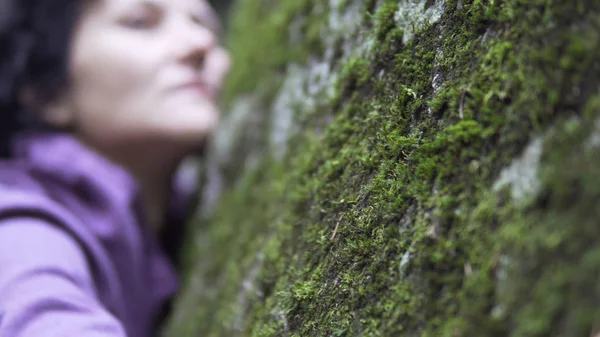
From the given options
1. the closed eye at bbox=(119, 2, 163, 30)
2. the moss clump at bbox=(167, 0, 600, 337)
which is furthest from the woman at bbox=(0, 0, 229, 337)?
the moss clump at bbox=(167, 0, 600, 337)

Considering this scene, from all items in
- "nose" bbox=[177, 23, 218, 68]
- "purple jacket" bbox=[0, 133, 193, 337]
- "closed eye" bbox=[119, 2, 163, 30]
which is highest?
"closed eye" bbox=[119, 2, 163, 30]

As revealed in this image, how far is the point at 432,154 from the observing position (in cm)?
72

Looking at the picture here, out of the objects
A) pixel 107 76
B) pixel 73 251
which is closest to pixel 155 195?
pixel 107 76

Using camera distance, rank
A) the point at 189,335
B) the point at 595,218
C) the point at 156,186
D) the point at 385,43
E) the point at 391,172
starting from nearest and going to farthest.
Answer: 1. the point at 595,218
2. the point at 391,172
3. the point at 385,43
4. the point at 189,335
5. the point at 156,186

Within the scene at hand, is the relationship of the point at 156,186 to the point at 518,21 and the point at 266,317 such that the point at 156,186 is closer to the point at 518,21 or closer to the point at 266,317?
the point at 266,317

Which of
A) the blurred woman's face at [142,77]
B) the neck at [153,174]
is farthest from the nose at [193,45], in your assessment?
the neck at [153,174]

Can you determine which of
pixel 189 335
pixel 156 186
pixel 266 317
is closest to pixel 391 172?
pixel 266 317

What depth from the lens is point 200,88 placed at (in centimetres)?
171

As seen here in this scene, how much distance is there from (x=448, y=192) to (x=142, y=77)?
1.26 metres

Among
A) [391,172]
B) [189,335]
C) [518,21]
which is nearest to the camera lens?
[518,21]

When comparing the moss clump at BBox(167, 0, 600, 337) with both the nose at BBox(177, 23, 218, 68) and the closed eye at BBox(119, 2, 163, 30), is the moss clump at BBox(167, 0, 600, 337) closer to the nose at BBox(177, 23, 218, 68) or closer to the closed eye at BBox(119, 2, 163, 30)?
the nose at BBox(177, 23, 218, 68)

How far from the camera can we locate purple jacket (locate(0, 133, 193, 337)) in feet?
3.19

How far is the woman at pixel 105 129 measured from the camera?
1331 millimetres

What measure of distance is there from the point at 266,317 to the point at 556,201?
58 cm
